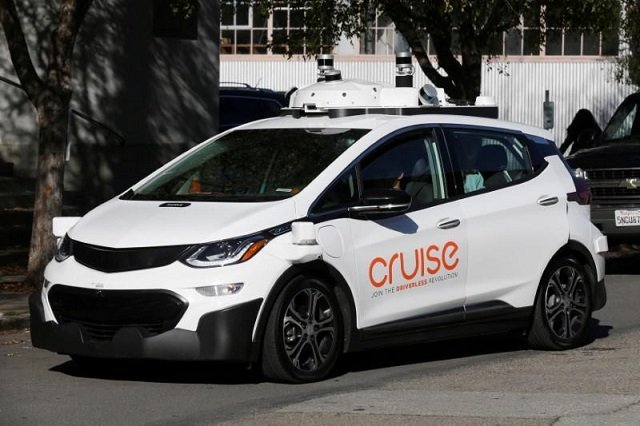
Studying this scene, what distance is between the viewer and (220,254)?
8812 millimetres

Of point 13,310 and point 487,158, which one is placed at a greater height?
point 487,158

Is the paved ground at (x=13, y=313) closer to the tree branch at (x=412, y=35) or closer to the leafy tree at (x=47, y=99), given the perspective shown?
the leafy tree at (x=47, y=99)

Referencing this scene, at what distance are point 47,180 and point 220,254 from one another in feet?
19.4

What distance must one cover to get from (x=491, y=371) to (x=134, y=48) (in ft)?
44.1

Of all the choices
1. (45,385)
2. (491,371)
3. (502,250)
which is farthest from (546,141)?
(45,385)

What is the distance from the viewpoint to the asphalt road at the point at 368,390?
8133 mm

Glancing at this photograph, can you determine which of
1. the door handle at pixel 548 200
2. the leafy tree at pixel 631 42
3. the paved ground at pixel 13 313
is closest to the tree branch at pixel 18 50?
the paved ground at pixel 13 313

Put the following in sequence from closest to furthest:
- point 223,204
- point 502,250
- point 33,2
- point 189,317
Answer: point 189,317, point 223,204, point 502,250, point 33,2

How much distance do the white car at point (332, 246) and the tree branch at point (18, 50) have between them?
159 inches

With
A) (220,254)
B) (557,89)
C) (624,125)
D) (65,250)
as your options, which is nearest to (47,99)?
(65,250)

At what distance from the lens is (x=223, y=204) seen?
30.6 ft

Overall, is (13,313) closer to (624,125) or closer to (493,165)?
(493,165)

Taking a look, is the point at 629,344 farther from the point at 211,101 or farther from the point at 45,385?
the point at 211,101

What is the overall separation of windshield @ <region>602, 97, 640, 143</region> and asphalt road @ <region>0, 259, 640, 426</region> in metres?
7.52
